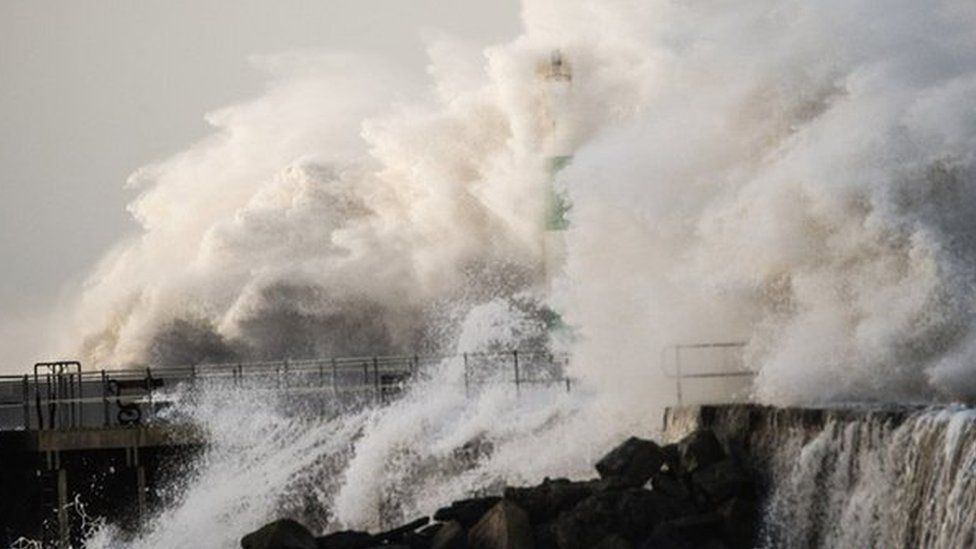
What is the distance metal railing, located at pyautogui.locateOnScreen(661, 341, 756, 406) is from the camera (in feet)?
82.3

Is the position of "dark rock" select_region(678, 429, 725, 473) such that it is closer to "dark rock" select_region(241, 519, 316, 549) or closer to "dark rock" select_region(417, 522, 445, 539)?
"dark rock" select_region(417, 522, 445, 539)

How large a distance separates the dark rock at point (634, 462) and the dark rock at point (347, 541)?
2.14 metres

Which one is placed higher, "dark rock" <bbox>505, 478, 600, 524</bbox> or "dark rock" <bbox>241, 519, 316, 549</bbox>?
"dark rock" <bbox>505, 478, 600, 524</bbox>

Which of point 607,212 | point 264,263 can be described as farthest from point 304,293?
point 607,212

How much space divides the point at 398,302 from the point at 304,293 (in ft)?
7.67

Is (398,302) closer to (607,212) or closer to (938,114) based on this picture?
(607,212)

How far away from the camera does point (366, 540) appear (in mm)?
22672

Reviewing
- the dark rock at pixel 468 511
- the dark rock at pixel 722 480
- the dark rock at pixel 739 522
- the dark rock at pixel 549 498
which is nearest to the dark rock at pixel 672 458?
the dark rock at pixel 722 480

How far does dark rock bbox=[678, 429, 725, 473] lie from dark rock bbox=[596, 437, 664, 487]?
27 centimetres

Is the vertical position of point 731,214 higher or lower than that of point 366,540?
higher

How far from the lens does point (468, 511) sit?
22203 mm

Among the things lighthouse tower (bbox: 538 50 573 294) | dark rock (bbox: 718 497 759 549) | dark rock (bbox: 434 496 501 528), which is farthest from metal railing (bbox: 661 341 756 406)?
lighthouse tower (bbox: 538 50 573 294)

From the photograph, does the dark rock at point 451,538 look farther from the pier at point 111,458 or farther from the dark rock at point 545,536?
the pier at point 111,458

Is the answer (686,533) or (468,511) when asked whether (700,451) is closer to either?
(686,533)
